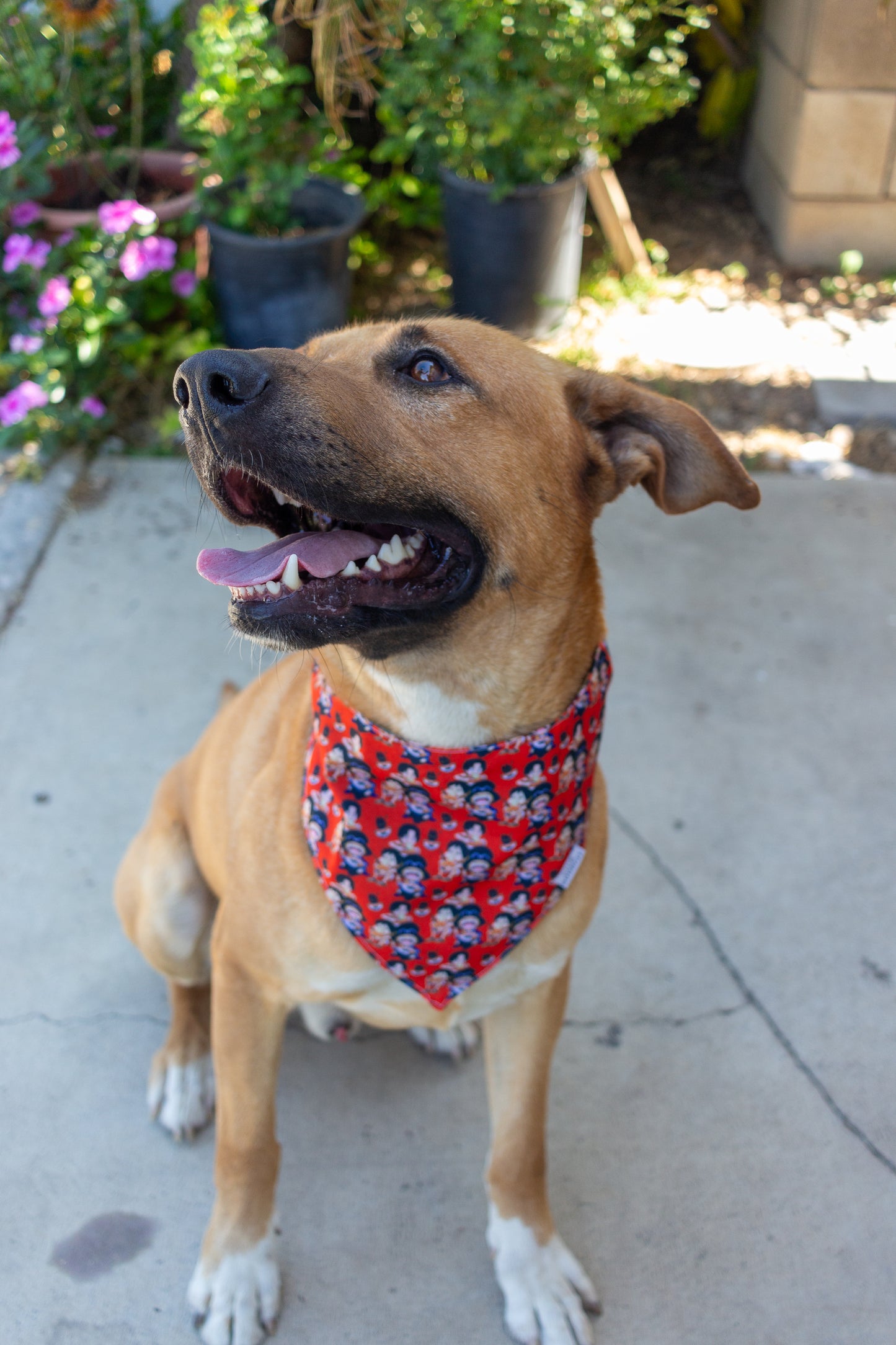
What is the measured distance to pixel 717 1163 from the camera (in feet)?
7.54

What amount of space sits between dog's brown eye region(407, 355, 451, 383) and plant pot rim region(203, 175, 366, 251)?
2799mm

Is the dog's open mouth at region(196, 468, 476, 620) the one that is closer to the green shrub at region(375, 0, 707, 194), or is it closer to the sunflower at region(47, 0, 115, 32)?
the green shrub at region(375, 0, 707, 194)

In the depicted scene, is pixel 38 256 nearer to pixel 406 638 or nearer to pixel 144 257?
pixel 144 257

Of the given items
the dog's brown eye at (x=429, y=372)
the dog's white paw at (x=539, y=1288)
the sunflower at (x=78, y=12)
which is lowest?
the dog's white paw at (x=539, y=1288)

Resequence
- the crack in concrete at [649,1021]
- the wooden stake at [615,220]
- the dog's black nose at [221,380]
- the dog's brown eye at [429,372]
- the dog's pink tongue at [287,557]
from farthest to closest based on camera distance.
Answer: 1. the wooden stake at [615,220]
2. the crack in concrete at [649,1021]
3. the dog's brown eye at [429,372]
4. the dog's pink tongue at [287,557]
5. the dog's black nose at [221,380]

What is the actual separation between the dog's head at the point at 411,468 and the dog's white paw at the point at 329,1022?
1148 mm

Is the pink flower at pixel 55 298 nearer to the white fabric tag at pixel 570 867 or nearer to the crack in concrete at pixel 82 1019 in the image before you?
the crack in concrete at pixel 82 1019

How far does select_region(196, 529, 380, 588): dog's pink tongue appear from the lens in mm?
1629

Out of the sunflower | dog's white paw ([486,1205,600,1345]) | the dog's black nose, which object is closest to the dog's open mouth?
the dog's black nose

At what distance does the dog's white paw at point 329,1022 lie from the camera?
245 cm

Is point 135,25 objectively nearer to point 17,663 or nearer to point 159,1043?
point 17,663

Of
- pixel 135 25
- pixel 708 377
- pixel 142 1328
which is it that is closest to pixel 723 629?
pixel 708 377

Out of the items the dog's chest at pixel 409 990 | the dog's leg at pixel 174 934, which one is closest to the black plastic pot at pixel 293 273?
the dog's leg at pixel 174 934

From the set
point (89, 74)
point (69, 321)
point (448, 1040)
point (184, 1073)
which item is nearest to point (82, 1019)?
point (184, 1073)
